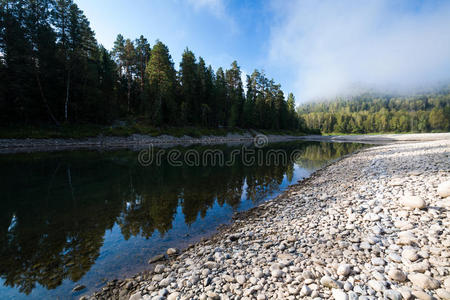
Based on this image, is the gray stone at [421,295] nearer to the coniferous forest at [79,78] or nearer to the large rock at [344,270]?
the large rock at [344,270]

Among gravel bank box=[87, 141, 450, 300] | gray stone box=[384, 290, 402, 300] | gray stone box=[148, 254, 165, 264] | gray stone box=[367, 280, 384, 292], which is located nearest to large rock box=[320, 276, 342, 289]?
gravel bank box=[87, 141, 450, 300]

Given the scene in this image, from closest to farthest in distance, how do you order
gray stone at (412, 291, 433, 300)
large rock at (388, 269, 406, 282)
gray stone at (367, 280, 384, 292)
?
1. gray stone at (412, 291, 433, 300)
2. gray stone at (367, 280, 384, 292)
3. large rock at (388, 269, 406, 282)

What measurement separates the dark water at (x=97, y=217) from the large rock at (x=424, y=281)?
16.3 feet

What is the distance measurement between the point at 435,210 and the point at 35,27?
4981cm

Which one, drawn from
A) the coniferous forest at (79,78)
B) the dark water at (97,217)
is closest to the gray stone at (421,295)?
the dark water at (97,217)

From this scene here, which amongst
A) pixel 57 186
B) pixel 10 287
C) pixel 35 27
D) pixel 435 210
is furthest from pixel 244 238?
pixel 35 27

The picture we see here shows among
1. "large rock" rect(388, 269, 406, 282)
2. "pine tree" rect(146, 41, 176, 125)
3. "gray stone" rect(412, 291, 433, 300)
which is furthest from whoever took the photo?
"pine tree" rect(146, 41, 176, 125)

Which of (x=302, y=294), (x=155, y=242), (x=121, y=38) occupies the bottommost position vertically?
(x=155, y=242)

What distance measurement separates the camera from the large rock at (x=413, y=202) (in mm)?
4727

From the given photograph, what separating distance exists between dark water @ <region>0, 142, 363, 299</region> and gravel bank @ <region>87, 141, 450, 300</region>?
1.00 metres

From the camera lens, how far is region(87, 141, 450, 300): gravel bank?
284 cm

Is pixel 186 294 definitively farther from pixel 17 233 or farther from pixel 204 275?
pixel 17 233

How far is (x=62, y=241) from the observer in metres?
5.56

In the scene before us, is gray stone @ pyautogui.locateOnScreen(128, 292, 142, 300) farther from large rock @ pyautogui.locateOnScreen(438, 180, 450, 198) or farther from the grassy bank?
the grassy bank
